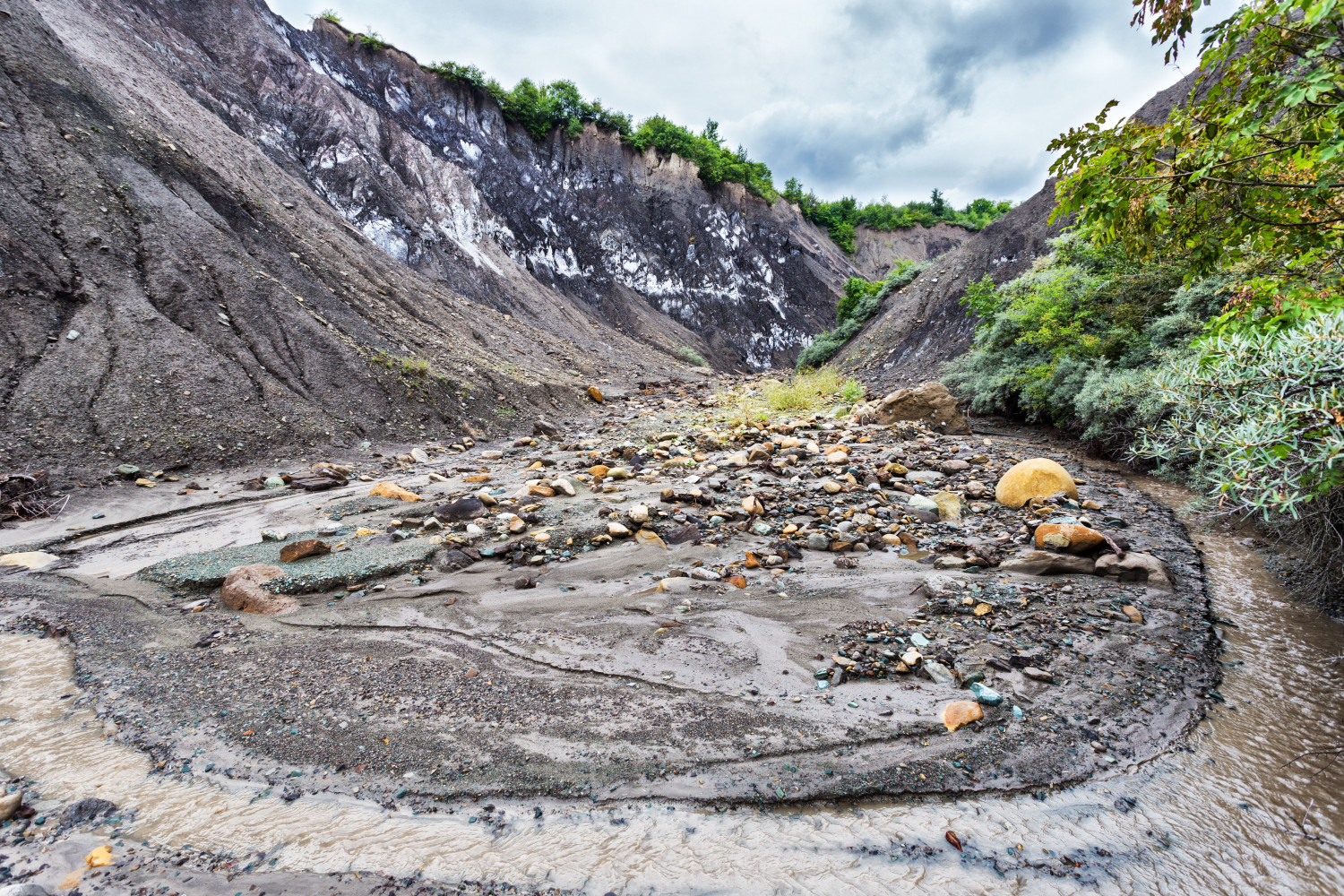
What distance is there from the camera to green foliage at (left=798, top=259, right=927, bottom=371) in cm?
1966

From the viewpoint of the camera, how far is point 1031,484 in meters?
5.48

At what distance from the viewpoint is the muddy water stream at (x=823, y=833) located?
184cm

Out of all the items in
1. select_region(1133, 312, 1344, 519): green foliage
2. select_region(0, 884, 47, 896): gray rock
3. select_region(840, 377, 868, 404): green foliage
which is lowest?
select_region(0, 884, 47, 896): gray rock

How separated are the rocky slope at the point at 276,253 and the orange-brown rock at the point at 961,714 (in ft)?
26.8

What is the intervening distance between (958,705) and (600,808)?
171cm

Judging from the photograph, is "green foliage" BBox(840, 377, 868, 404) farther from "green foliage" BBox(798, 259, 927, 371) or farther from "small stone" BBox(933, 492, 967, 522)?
"green foliage" BBox(798, 259, 927, 371)

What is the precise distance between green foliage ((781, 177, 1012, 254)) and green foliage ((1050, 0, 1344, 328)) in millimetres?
42190

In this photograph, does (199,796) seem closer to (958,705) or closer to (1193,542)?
(958,705)

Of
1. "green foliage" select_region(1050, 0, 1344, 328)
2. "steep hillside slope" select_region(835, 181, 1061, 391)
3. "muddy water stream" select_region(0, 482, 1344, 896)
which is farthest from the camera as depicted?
"steep hillside slope" select_region(835, 181, 1061, 391)

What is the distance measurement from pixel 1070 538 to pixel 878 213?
1871 inches

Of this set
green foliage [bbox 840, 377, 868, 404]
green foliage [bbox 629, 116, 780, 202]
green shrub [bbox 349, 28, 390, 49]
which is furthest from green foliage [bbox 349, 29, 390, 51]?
green foliage [bbox 840, 377, 868, 404]

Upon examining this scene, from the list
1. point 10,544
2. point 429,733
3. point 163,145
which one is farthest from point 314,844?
point 163,145

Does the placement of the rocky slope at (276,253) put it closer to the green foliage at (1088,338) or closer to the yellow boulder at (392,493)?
the yellow boulder at (392,493)

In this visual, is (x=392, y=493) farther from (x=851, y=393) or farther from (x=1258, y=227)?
(x=851, y=393)
